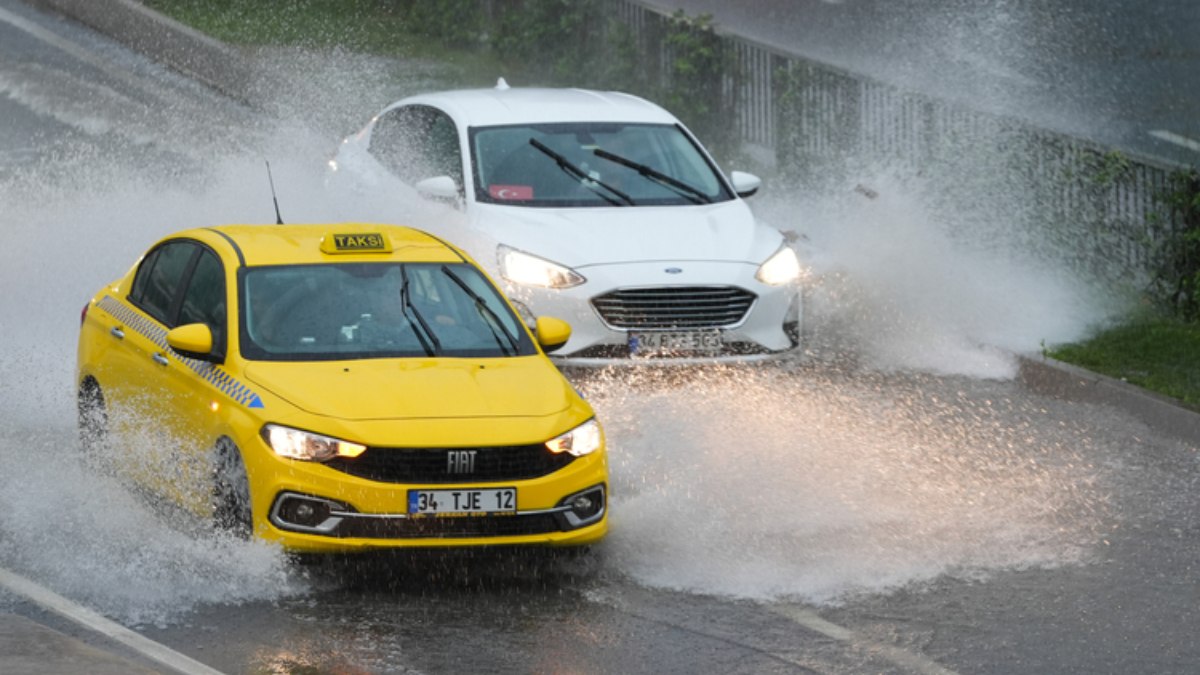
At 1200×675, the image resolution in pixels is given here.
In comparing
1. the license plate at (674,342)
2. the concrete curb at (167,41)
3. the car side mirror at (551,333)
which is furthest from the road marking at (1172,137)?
the car side mirror at (551,333)

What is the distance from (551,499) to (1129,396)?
549 centimetres

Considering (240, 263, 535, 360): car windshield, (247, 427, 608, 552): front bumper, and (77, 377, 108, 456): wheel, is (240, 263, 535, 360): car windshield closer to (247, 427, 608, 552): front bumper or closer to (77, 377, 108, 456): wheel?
(247, 427, 608, 552): front bumper

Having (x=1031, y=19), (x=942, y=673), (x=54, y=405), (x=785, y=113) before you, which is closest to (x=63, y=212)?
(x=54, y=405)

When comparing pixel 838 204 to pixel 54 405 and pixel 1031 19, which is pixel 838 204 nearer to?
pixel 54 405

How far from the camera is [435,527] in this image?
9.40 metres

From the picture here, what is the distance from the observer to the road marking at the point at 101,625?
27.3 ft

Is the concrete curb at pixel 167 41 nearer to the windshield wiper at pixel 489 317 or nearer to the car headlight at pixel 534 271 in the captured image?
the car headlight at pixel 534 271

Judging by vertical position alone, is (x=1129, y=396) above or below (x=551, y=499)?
below

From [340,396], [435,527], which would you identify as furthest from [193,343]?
[435,527]

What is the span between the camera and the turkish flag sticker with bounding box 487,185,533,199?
15.0m

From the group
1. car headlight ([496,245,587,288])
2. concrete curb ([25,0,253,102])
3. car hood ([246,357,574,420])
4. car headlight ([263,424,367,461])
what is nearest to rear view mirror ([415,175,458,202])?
car headlight ([496,245,587,288])

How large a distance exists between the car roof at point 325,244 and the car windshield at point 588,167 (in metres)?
3.44

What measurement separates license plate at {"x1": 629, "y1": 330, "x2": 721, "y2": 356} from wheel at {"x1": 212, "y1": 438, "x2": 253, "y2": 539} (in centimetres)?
423

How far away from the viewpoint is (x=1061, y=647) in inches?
349
